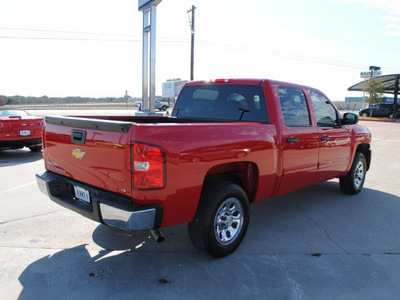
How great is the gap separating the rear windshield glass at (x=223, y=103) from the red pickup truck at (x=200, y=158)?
0.01 m

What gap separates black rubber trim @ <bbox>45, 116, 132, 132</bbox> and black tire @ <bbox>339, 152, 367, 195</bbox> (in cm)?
441

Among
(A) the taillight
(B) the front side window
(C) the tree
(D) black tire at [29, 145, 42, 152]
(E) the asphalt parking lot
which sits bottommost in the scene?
(E) the asphalt parking lot

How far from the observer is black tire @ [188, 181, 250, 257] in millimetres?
2975

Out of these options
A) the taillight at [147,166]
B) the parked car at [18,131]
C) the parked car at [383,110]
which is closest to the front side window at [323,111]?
the taillight at [147,166]

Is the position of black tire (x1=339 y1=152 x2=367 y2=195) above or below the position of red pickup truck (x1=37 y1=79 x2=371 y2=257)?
below

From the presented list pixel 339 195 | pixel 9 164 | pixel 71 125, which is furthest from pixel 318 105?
pixel 9 164

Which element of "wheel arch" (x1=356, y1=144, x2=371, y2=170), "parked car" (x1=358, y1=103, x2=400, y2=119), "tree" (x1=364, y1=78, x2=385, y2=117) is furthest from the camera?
"parked car" (x1=358, y1=103, x2=400, y2=119)

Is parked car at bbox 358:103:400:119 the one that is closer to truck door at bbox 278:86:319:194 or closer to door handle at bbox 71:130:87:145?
truck door at bbox 278:86:319:194

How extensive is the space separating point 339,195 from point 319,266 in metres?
2.87

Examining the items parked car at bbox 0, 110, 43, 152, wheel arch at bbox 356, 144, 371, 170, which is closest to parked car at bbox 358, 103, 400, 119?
wheel arch at bbox 356, 144, 371, 170

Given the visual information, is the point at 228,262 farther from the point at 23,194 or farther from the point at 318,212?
the point at 23,194

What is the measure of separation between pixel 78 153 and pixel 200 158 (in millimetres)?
1169

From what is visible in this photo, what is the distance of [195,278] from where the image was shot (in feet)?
9.44

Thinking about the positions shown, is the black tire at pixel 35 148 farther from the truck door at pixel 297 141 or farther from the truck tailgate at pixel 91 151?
the truck door at pixel 297 141
